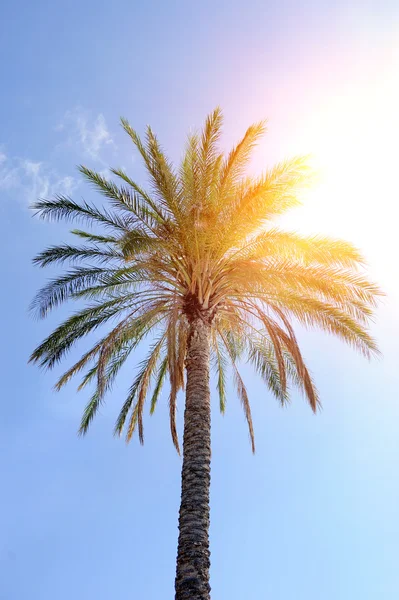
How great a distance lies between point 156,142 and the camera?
42.6 ft

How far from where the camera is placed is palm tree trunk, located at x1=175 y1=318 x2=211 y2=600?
9172mm

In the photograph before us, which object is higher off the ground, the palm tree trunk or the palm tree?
the palm tree

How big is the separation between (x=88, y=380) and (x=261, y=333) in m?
4.73

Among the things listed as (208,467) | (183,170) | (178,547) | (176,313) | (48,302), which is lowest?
(178,547)

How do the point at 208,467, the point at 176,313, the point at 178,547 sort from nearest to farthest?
the point at 178,547, the point at 208,467, the point at 176,313

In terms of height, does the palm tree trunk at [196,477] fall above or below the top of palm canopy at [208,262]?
below

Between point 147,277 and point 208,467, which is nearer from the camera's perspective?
point 208,467

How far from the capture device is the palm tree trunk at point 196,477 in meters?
9.17

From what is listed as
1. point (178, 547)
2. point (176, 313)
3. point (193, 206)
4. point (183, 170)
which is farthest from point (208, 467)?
point (183, 170)

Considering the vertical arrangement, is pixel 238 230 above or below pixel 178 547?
above

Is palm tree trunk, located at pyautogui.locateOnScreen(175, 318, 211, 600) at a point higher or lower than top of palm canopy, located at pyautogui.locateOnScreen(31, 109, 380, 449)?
lower

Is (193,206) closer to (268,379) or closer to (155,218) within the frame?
(155,218)

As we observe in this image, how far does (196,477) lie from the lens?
34.1 feet

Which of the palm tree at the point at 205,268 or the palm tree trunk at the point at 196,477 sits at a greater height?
the palm tree at the point at 205,268
